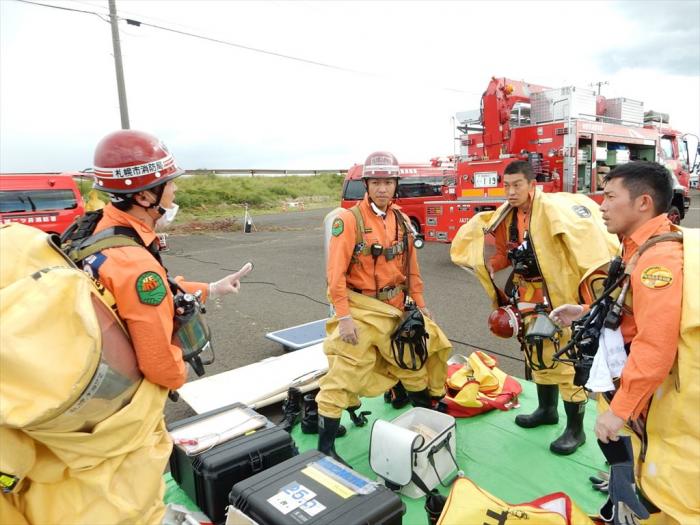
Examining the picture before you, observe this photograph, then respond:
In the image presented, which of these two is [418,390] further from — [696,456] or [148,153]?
[148,153]

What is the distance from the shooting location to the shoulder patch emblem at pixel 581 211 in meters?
3.24

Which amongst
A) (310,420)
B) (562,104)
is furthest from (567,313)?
(562,104)

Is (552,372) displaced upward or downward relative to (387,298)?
downward

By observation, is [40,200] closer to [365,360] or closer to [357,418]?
[357,418]

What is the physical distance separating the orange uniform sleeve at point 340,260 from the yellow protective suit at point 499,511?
139cm

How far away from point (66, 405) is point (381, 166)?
2.57 metres

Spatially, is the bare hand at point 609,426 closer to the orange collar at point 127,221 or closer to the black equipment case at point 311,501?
the black equipment case at point 311,501

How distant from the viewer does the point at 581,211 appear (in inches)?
129

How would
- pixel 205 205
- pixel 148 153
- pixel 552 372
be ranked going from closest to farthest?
pixel 148 153 → pixel 552 372 → pixel 205 205

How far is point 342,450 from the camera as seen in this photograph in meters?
3.69

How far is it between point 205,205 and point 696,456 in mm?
31026

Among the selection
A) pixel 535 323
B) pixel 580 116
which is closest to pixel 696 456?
pixel 535 323

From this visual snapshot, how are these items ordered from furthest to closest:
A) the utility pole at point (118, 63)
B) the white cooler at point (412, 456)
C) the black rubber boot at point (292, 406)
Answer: the utility pole at point (118, 63) < the black rubber boot at point (292, 406) < the white cooler at point (412, 456)

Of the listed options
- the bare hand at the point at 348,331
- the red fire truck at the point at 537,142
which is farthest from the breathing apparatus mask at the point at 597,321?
the red fire truck at the point at 537,142
